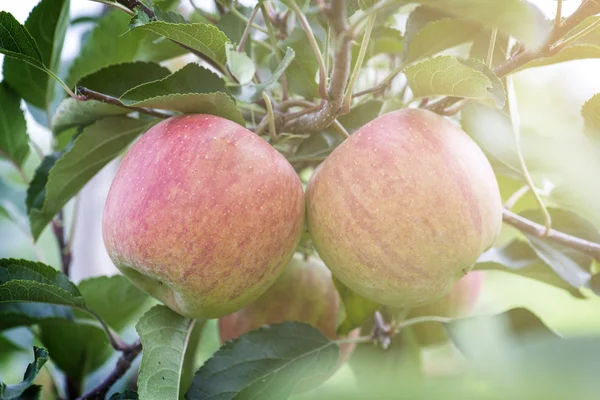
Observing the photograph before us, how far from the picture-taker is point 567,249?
91 centimetres

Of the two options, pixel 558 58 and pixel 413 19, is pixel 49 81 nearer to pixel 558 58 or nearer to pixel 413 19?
pixel 413 19

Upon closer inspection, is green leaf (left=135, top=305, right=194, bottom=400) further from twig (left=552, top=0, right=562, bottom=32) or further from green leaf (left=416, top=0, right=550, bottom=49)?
twig (left=552, top=0, right=562, bottom=32)

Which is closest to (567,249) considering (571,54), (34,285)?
(571,54)

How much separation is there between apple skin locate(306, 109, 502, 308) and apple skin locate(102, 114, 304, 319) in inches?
2.8

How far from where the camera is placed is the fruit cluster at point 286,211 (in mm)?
640

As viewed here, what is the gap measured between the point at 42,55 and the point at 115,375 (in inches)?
22.3

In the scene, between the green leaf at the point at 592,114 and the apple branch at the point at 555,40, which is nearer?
the apple branch at the point at 555,40

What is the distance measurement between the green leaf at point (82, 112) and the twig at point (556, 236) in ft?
2.11

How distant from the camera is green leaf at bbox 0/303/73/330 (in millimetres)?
874

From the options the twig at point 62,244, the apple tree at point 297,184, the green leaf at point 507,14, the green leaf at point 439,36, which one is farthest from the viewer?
the twig at point 62,244

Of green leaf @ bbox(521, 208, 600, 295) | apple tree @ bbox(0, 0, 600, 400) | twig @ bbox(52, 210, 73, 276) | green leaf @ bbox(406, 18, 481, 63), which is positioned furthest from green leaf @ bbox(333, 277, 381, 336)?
twig @ bbox(52, 210, 73, 276)

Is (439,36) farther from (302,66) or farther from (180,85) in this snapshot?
(180,85)

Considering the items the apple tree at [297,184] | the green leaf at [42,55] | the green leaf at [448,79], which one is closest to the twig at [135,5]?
the apple tree at [297,184]

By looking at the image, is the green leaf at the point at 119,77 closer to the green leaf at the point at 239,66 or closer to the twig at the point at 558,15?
the green leaf at the point at 239,66
